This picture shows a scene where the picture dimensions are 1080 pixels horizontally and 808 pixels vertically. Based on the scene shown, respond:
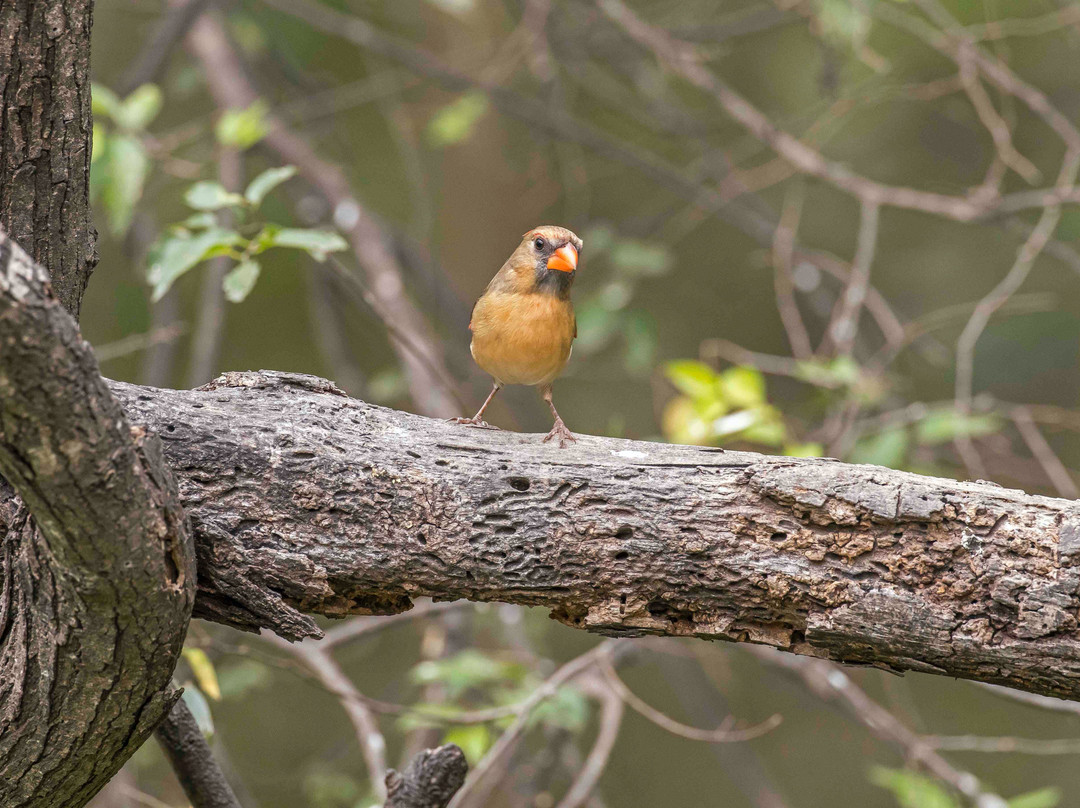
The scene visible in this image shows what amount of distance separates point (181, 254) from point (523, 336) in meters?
0.88

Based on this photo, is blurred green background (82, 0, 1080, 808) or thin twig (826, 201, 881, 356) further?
blurred green background (82, 0, 1080, 808)

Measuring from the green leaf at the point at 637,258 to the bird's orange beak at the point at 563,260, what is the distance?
1770 millimetres

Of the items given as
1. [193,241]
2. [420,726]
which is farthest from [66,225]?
[420,726]

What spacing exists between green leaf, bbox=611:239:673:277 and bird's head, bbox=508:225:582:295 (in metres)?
1.68

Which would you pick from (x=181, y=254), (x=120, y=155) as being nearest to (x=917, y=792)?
(x=181, y=254)

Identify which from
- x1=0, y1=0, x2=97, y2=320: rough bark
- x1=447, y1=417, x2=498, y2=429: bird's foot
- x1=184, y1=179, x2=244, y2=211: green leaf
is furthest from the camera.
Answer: x1=184, y1=179, x2=244, y2=211: green leaf

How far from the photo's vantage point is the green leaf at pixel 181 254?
2320mm

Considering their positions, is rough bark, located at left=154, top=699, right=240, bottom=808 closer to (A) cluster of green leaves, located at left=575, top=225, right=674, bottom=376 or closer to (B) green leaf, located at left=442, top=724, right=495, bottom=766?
(B) green leaf, located at left=442, top=724, right=495, bottom=766

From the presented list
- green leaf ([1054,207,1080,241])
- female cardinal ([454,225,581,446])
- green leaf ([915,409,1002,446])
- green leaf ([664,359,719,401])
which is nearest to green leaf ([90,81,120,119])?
female cardinal ([454,225,581,446])

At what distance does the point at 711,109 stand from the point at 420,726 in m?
3.93

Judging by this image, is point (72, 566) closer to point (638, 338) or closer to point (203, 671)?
point (203, 671)

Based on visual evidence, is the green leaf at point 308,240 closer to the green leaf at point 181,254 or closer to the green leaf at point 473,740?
the green leaf at point 181,254

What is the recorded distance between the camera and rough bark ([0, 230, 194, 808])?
3.63ft

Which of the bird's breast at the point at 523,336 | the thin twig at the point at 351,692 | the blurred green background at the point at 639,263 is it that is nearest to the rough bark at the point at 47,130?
the bird's breast at the point at 523,336
